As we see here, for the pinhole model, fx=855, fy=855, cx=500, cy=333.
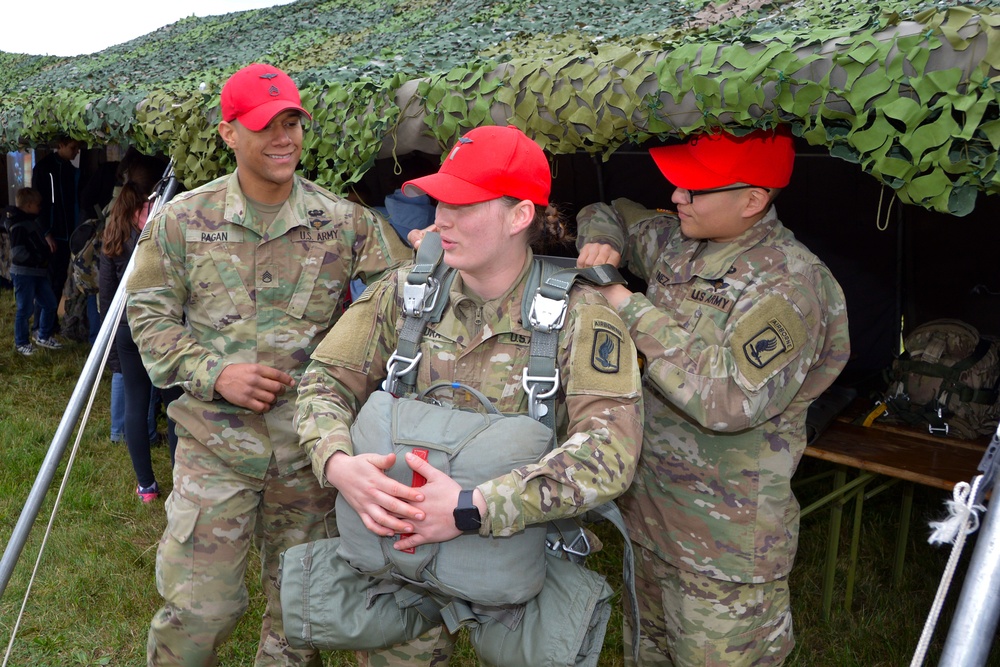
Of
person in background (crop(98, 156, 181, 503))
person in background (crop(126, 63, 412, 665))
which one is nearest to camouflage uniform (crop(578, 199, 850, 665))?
person in background (crop(126, 63, 412, 665))

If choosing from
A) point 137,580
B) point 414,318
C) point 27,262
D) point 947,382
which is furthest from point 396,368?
point 27,262

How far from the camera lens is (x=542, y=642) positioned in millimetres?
2023

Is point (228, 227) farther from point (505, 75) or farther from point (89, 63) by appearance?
point (89, 63)

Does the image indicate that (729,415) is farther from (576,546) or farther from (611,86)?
(611,86)

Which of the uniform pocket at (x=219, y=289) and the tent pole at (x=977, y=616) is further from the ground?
the uniform pocket at (x=219, y=289)

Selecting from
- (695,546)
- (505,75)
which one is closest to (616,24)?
(505,75)

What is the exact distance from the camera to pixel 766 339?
7.28 feet

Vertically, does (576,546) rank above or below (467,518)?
below

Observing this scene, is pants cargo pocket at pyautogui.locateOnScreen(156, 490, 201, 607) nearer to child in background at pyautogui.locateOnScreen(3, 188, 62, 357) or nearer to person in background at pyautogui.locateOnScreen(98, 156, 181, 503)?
person in background at pyautogui.locateOnScreen(98, 156, 181, 503)

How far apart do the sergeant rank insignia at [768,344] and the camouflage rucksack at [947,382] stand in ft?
7.61

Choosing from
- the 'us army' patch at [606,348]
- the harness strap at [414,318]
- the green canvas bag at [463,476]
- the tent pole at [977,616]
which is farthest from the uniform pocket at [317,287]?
the tent pole at [977,616]

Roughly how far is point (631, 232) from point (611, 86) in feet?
1.57

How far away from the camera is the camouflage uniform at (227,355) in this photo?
2.87m

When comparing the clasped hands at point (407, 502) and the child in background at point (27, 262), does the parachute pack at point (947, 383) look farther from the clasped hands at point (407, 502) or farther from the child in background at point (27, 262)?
the child in background at point (27, 262)
